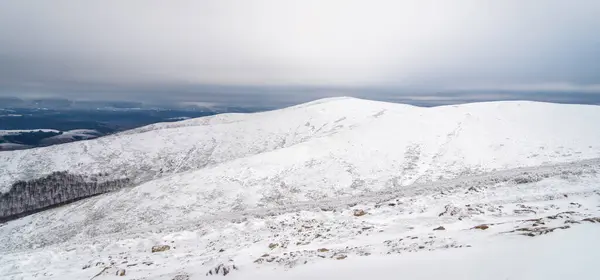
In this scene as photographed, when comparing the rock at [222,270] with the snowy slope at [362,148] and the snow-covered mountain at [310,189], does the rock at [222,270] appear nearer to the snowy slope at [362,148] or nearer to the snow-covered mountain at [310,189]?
the snow-covered mountain at [310,189]

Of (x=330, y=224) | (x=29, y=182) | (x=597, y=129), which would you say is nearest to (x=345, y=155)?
(x=330, y=224)

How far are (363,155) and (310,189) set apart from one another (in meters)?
15.7

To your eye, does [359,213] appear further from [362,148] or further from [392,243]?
[362,148]

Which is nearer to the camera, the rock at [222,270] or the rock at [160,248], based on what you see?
the rock at [222,270]

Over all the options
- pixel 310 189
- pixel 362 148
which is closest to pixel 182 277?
pixel 310 189

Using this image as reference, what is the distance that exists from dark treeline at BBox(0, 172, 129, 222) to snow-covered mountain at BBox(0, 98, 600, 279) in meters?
2.09

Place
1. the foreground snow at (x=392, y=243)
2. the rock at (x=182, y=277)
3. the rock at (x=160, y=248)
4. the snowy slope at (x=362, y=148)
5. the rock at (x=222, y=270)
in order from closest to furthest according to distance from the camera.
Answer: the foreground snow at (x=392, y=243) → the rock at (x=222, y=270) → the rock at (x=182, y=277) → the rock at (x=160, y=248) → the snowy slope at (x=362, y=148)

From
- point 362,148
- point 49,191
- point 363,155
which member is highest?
point 362,148

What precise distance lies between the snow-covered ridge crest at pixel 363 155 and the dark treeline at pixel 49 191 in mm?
2330

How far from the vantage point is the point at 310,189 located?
4656 cm

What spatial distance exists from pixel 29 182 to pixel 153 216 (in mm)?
86307

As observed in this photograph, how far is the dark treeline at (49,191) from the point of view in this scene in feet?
309

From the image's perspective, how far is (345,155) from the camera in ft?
188

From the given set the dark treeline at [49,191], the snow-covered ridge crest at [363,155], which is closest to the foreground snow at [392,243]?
the snow-covered ridge crest at [363,155]
